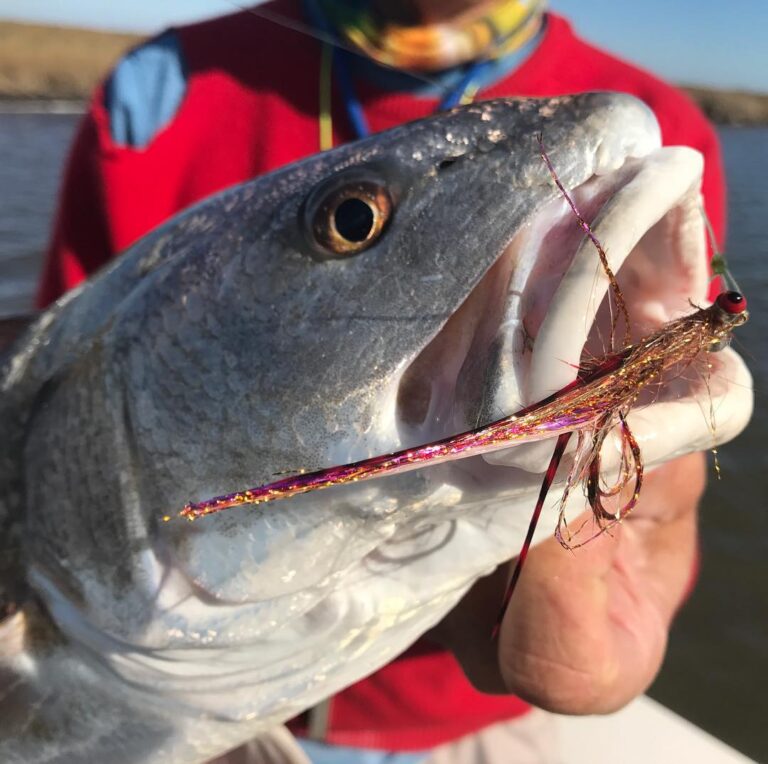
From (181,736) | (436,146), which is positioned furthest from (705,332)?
(181,736)

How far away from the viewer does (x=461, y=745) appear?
74.6 inches

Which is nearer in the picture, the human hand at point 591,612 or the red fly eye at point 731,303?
the red fly eye at point 731,303

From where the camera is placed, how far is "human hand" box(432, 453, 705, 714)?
1.10m

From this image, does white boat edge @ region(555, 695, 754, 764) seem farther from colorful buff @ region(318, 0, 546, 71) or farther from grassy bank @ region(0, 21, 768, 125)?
grassy bank @ region(0, 21, 768, 125)

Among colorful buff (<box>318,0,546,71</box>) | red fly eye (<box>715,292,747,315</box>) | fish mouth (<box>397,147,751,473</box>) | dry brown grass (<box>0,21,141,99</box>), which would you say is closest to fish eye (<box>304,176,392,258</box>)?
fish mouth (<box>397,147,751,473</box>)

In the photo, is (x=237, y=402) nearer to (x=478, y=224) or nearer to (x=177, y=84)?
(x=478, y=224)

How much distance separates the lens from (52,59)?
3166 centimetres

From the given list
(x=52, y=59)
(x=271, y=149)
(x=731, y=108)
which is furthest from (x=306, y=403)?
(x=731, y=108)

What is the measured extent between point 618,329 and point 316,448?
1.29 feet

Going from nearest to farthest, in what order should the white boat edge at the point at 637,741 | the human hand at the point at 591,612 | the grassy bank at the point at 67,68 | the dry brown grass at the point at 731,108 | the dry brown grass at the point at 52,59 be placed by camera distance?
the human hand at the point at 591,612
the white boat edge at the point at 637,741
the dry brown grass at the point at 52,59
the grassy bank at the point at 67,68
the dry brown grass at the point at 731,108

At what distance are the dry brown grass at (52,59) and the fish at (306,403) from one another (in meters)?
22.3

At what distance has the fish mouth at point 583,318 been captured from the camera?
0.70 meters

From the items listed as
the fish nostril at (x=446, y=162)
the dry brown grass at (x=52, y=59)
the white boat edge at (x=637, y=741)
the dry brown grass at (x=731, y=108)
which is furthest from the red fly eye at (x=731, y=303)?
the dry brown grass at (x=731, y=108)

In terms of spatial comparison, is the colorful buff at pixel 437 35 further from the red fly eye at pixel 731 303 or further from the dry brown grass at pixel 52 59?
the dry brown grass at pixel 52 59
